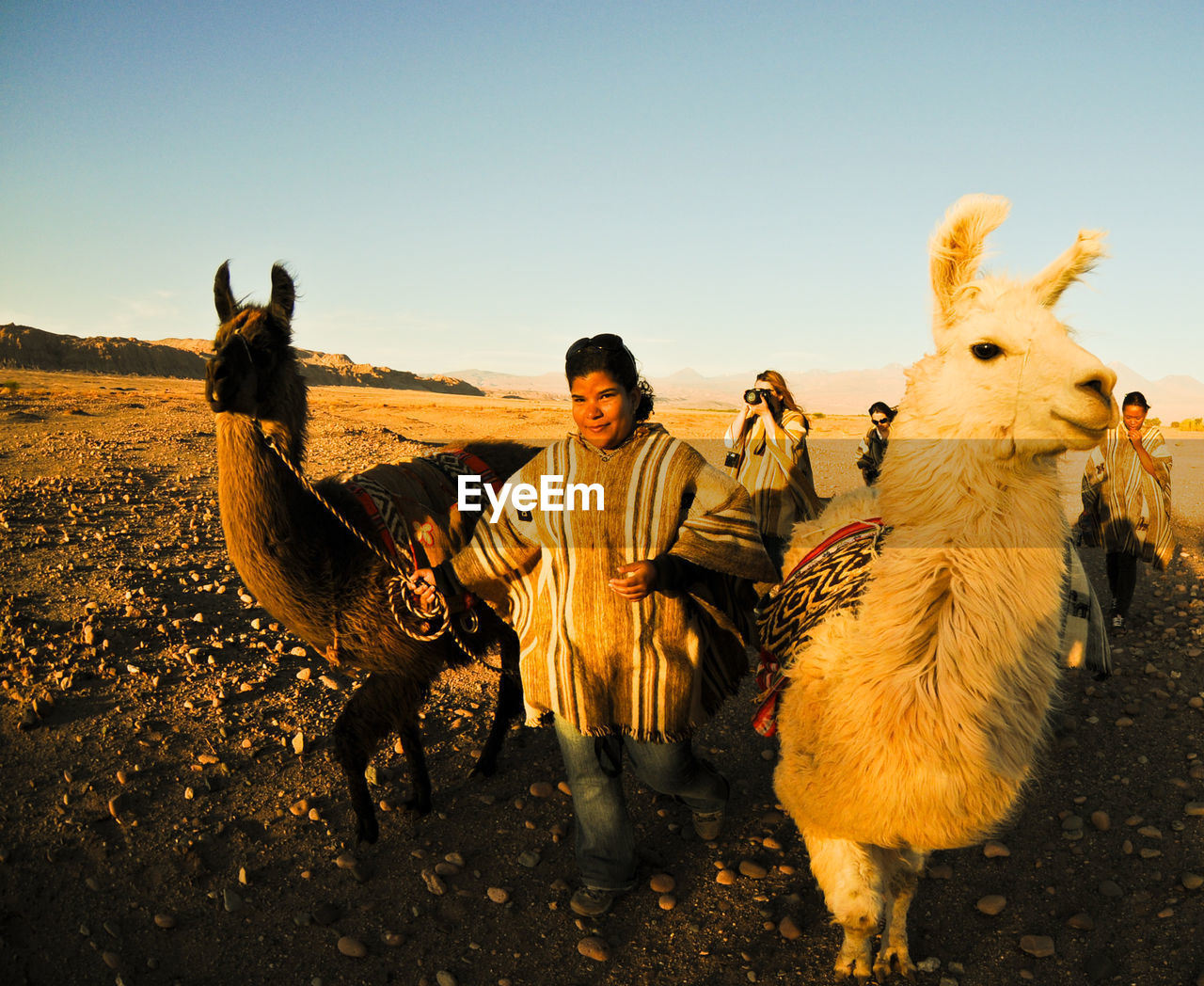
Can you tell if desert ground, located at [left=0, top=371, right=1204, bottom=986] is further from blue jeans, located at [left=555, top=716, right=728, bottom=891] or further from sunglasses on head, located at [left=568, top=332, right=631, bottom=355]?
sunglasses on head, located at [left=568, top=332, right=631, bottom=355]

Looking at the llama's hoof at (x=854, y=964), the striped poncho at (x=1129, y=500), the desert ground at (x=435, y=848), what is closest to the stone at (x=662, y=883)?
the desert ground at (x=435, y=848)

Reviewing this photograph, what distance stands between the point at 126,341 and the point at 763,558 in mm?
67478

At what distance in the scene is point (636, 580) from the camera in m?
2.28

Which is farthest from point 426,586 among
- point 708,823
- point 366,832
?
point 708,823

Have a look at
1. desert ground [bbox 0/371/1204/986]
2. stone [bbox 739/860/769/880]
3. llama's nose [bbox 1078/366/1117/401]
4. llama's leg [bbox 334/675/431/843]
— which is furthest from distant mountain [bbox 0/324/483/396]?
llama's nose [bbox 1078/366/1117/401]

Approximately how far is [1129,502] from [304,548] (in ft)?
21.2

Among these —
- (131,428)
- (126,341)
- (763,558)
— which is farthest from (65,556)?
(126,341)

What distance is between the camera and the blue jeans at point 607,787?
2.82m

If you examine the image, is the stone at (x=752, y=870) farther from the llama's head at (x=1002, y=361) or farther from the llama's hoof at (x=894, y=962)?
the llama's head at (x=1002, y=361)

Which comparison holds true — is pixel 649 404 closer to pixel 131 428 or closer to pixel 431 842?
pixel 431 842

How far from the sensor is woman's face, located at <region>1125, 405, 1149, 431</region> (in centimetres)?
627

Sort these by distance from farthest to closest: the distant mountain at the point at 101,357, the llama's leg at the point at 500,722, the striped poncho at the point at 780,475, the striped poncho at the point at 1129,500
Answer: the distant mountain at the point at 101,357, the striped poncho at the point at 1129,500, the striped poncho at the point at 780,475, the llama's leg at the point at 500,722

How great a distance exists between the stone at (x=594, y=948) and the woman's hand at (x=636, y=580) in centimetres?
145

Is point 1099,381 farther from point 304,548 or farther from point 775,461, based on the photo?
point 775,461
